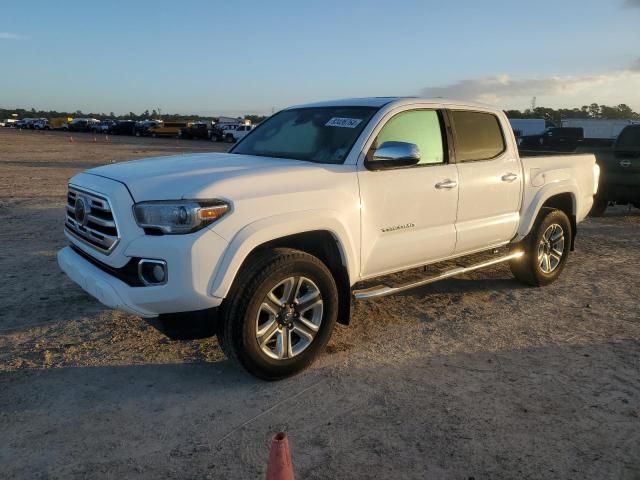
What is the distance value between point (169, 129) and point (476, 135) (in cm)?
5283

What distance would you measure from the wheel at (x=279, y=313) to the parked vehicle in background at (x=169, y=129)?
5280 cm

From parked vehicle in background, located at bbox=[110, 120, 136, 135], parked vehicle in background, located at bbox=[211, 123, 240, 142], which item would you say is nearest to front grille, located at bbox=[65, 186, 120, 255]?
parked vehicle in background, located at bbox=[211, 123, 240, 142]

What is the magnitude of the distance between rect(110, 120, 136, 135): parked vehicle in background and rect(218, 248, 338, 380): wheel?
60726 mm

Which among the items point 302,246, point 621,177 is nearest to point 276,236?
point 302,246

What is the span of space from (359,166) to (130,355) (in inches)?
89.7

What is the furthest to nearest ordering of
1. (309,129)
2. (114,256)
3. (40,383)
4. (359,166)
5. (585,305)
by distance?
(585,305) < (309,129) < (359,166) < (40,383) < (114,256)

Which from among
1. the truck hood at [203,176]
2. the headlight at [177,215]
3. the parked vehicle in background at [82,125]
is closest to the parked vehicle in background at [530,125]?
the truck hood at [203,176]

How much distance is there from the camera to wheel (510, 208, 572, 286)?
5.99 meters

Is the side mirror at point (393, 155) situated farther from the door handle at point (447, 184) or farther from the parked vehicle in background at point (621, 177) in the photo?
the parked vehicle in background at point (621, 177)

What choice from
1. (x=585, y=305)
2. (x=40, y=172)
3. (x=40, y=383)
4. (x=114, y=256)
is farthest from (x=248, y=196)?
(x=40, y=172)

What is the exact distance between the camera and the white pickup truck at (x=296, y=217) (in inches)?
136

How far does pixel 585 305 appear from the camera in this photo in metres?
5.66

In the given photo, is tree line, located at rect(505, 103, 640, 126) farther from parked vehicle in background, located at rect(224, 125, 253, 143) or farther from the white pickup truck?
the white pickup truck

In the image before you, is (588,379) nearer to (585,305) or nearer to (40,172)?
(585,305)
